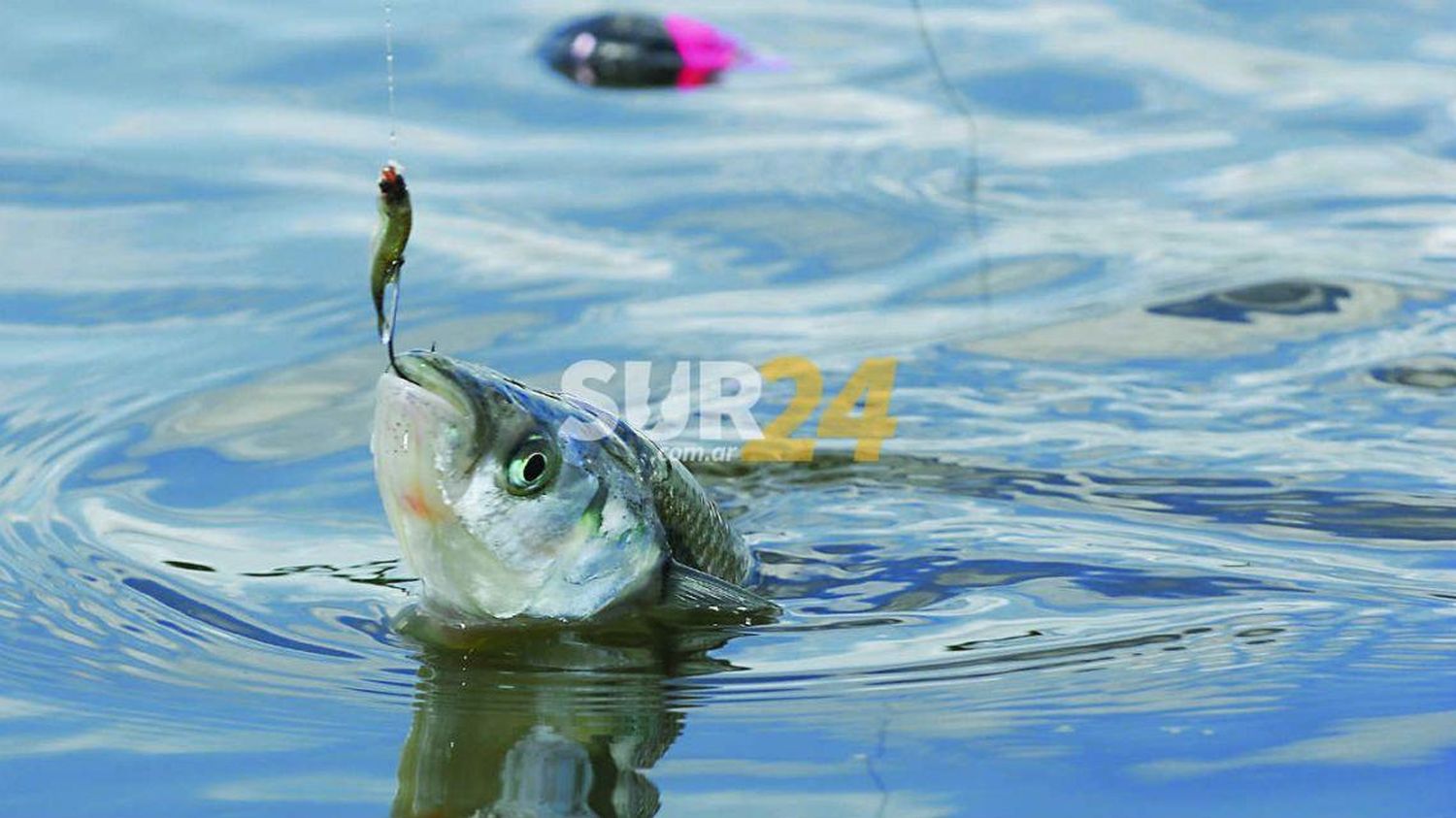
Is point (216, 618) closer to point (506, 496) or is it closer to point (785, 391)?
point (506, 496)

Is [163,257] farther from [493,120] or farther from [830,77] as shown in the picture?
[830,77]

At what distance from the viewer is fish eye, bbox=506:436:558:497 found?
3.31 meters

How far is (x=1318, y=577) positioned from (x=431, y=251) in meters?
3.16

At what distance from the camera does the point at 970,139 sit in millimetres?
7914

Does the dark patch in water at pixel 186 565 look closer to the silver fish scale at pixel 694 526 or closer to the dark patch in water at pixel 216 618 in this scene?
the dark patch in water at pixel 216 618

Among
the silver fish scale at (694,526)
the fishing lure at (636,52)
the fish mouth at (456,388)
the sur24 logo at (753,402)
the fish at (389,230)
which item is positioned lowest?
the sur24 logo at (753,402)

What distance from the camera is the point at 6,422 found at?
4953mm

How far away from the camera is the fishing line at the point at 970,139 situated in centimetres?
654

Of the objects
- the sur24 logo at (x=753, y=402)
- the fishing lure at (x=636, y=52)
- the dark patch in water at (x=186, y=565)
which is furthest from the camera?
the fishing lure at (x=636, y=52)

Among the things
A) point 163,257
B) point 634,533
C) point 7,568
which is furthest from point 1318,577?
point 163,257

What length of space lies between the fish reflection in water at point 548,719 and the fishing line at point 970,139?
2.78 metres

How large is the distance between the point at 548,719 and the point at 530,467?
0.39 meters

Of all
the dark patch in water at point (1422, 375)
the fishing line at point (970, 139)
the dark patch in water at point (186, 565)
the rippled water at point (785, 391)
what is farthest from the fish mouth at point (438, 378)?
the fishing line at point (970, 139)

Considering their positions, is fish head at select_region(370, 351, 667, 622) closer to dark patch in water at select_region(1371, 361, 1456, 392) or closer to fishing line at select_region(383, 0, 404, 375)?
fishing line at select_region(383, 0, 404, 375)
